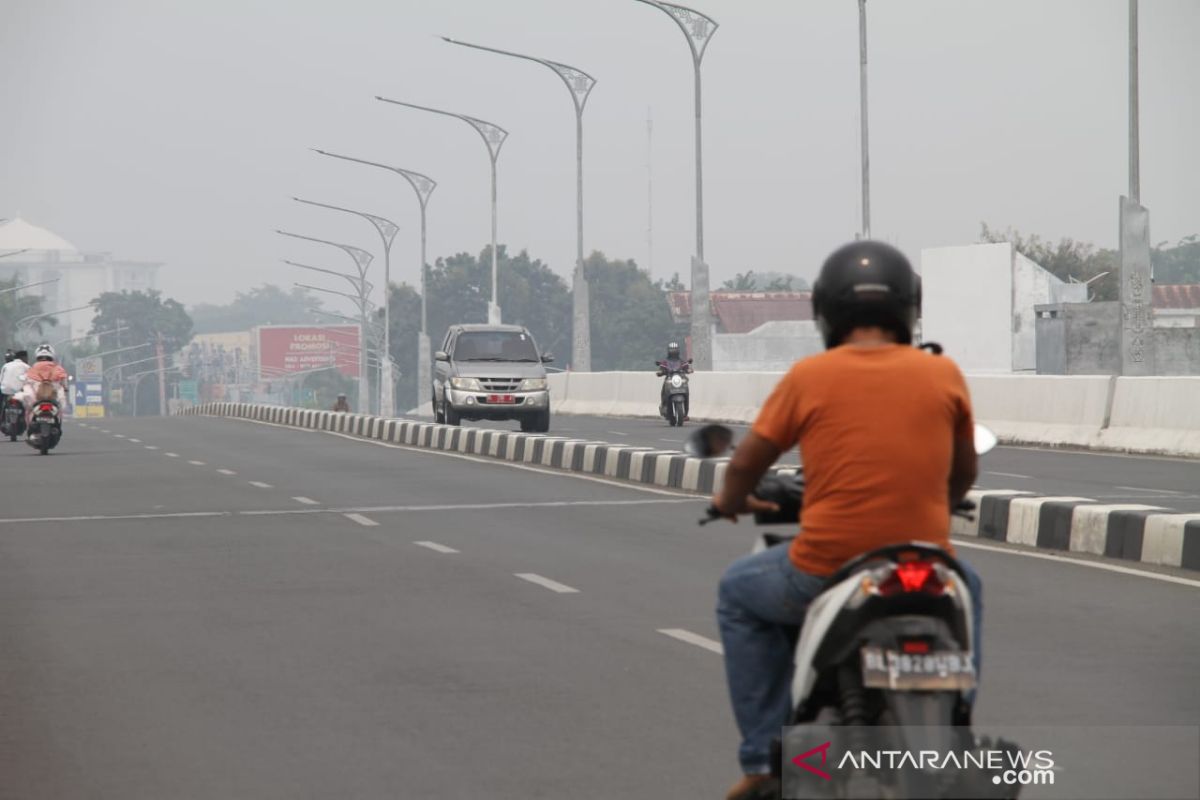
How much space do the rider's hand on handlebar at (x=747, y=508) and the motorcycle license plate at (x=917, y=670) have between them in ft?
2.56

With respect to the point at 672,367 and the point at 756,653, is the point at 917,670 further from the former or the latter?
the point at 672,367

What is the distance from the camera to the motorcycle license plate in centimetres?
491

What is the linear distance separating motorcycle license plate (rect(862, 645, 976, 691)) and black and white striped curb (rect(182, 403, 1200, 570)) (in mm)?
1019

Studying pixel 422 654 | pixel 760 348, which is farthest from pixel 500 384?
pixel 760 348

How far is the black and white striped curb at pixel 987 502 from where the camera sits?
15156 mm

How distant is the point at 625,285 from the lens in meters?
180

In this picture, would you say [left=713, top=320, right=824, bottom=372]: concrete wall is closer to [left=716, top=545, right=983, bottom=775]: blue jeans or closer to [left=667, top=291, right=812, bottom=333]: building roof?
[left=667, top=291, right=812, bottom=333]: building roof

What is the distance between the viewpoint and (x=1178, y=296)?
406 ft

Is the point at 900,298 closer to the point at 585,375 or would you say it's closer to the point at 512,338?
the point at 512,338

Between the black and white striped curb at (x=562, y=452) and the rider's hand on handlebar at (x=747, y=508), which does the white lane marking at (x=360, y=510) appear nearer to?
the black and white striped curb at (x=562, y=452)

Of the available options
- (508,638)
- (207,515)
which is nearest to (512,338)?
(207,515)

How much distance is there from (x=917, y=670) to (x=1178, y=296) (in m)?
123

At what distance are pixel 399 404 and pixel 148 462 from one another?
496ft

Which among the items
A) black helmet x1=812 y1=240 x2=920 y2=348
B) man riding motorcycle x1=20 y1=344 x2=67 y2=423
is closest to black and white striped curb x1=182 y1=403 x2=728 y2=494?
man riding motorcycle x1=20 y1=344 x2=67 y2=423
